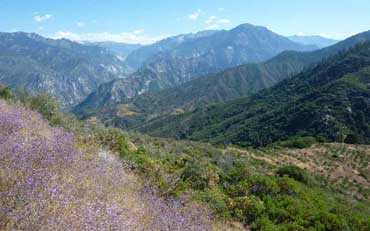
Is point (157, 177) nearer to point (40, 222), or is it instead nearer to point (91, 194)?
point (91, 194)

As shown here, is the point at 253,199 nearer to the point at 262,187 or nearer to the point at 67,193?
the point at 262,187

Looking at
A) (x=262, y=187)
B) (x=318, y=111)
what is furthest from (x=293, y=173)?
(x=318, y=111)

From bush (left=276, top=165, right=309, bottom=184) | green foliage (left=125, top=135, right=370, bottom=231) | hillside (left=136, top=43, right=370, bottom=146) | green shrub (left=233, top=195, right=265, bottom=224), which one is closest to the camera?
green foliage (left=125, top=135, right=370, bottom=231)

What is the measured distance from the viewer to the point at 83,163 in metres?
5.93

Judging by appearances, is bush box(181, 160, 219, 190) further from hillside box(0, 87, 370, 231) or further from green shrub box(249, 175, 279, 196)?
green shrub box(249, 175, 279, 196)

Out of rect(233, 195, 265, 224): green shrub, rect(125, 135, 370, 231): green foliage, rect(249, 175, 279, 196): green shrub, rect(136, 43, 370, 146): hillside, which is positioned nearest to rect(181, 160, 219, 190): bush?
rect(125, 135, 370, 231): green foliage

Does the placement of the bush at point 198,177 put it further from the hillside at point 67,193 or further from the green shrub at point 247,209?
the hillside at point 67,193

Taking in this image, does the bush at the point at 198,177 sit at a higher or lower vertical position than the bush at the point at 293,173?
higher

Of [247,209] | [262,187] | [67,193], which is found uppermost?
[67,193]

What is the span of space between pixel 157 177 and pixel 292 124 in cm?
9398

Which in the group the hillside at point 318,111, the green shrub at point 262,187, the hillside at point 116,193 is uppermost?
the hillside at point 116,193

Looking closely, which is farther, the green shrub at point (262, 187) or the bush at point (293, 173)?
the bush at point (293, 173)

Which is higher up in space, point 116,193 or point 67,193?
point 67,193

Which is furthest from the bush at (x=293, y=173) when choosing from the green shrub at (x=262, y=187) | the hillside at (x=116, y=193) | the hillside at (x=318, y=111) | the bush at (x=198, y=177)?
the hillside at (x=318, y=111)
